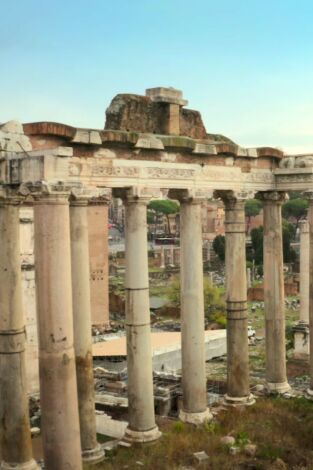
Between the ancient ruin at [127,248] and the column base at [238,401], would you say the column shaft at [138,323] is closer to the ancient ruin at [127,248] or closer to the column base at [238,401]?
the ancient ruin at [127,248]

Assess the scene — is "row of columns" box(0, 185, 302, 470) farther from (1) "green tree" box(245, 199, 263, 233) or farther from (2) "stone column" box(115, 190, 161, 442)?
(1) "green tree" box(245, 199, 263, 233)

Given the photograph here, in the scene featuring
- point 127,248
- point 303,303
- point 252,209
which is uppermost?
point 252,209

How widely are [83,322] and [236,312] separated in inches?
186

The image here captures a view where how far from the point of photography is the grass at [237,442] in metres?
12.8

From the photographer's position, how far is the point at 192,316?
14.7m

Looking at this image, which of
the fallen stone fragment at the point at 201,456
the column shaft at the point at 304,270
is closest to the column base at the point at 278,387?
the fallen stone fragment at the point at 201,456

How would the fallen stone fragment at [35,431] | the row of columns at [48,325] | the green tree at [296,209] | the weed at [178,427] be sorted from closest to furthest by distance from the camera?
the row of columns at [48,325], the weed at [178,427], the fallen stone fragment at [35,431], the green tree at [296,209]

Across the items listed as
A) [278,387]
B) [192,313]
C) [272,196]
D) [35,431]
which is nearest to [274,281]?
[272,196]

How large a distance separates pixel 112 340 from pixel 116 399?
1786cm

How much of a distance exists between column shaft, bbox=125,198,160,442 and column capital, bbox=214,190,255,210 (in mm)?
3061

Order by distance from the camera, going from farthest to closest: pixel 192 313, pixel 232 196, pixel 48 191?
pixel 232 196 < pixel 192 313 < pixel 48 191

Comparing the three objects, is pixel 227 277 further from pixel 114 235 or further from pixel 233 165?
pixel 114 235

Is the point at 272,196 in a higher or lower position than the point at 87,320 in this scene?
higher

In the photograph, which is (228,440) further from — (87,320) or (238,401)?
(87,320)
